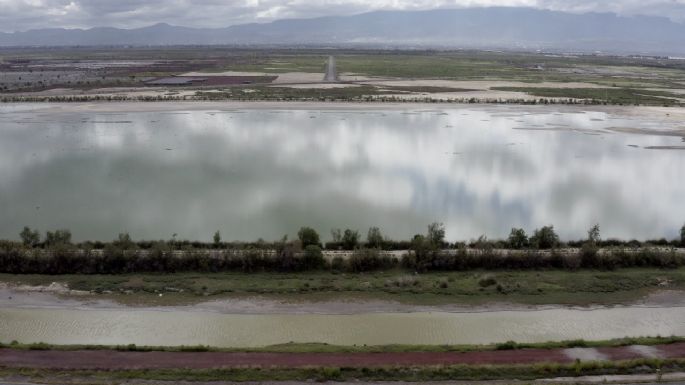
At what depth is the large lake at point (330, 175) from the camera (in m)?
18.1

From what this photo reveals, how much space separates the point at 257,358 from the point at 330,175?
13.9 meters

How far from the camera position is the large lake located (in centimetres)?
1809

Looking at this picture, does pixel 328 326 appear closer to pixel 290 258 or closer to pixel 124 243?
pixel 290 258

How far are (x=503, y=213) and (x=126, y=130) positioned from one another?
75.7 feet

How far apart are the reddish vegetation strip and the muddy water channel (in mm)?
883

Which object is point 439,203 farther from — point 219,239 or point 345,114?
point 345,114

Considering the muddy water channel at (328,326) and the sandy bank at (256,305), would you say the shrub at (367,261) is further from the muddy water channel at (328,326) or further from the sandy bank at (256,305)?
the muddy water channel at (328,326)

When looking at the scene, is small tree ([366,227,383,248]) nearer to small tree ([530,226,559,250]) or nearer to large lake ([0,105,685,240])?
large lake ([0,105,685,240])

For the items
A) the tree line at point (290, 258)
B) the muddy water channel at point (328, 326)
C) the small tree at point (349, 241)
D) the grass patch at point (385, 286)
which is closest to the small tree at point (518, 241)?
the tree line at point (290, 258)

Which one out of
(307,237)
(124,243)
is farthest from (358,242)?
(124,243)

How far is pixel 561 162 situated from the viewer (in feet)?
86.9

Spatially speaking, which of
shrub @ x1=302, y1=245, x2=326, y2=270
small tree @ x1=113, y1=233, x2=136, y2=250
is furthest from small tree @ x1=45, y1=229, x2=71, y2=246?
shrub @ x1=302, y1=245, x2=326, y2=270

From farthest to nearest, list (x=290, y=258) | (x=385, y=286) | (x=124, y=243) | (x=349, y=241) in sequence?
(x=349, y=241), (x=124, y=243), (x=290, y=258), (x=385, y=286)

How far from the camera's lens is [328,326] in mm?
11992
